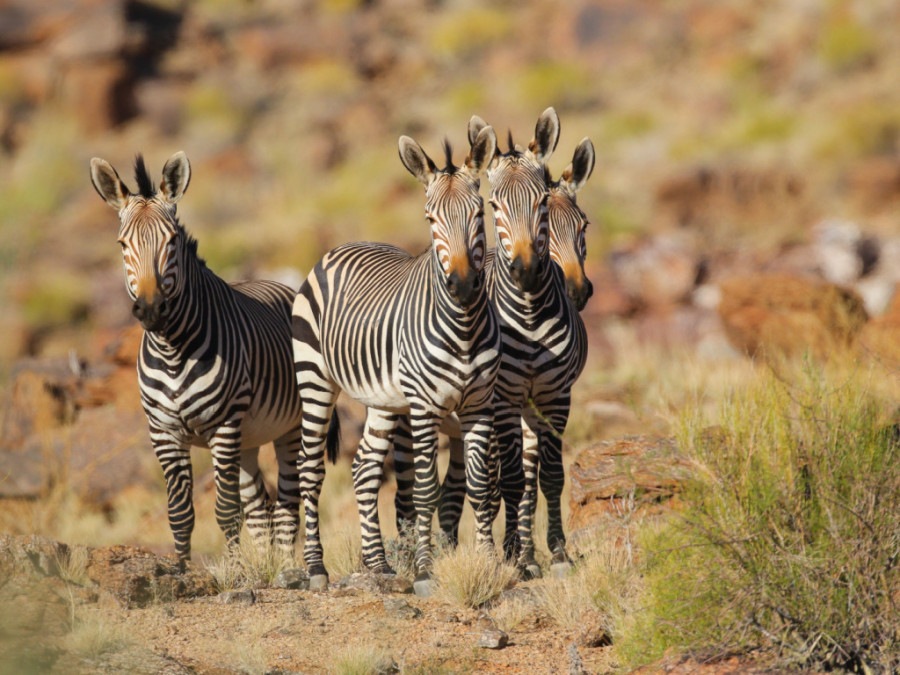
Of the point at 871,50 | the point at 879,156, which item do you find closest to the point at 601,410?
the point at 879,156

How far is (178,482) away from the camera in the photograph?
306 inches

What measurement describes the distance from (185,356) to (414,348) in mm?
1773

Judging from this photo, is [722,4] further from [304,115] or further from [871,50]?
[304,115]

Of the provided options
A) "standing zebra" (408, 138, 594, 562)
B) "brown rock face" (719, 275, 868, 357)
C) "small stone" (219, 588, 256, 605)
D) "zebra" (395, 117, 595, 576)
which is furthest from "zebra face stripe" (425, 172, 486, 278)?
"brown rock face" (719, 275, 868, 357)

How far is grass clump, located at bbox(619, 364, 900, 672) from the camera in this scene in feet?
16.5

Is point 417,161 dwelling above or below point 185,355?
above

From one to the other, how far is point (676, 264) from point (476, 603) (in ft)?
46.4

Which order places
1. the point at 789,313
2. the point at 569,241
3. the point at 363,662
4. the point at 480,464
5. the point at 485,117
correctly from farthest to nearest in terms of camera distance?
the point at 485,117
the point at 789,313
the point at 569,241
the point at 480,464
the point at 363,662

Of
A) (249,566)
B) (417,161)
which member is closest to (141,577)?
(249,566)

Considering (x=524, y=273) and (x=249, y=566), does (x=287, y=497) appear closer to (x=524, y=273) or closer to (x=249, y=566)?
(x=249, y=566)

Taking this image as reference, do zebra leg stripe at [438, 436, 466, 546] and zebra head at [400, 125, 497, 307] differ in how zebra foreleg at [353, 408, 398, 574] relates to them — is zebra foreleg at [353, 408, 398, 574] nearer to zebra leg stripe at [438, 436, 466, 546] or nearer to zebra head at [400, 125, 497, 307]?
zebra leg stripe at [438, 436, 466, 546]

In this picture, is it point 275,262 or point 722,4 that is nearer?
point 275,262

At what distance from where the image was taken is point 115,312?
22.6 m

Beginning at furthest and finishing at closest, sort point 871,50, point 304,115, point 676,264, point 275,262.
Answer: point 304,115 < point 871,50 < point 275,262 < point 676,264
